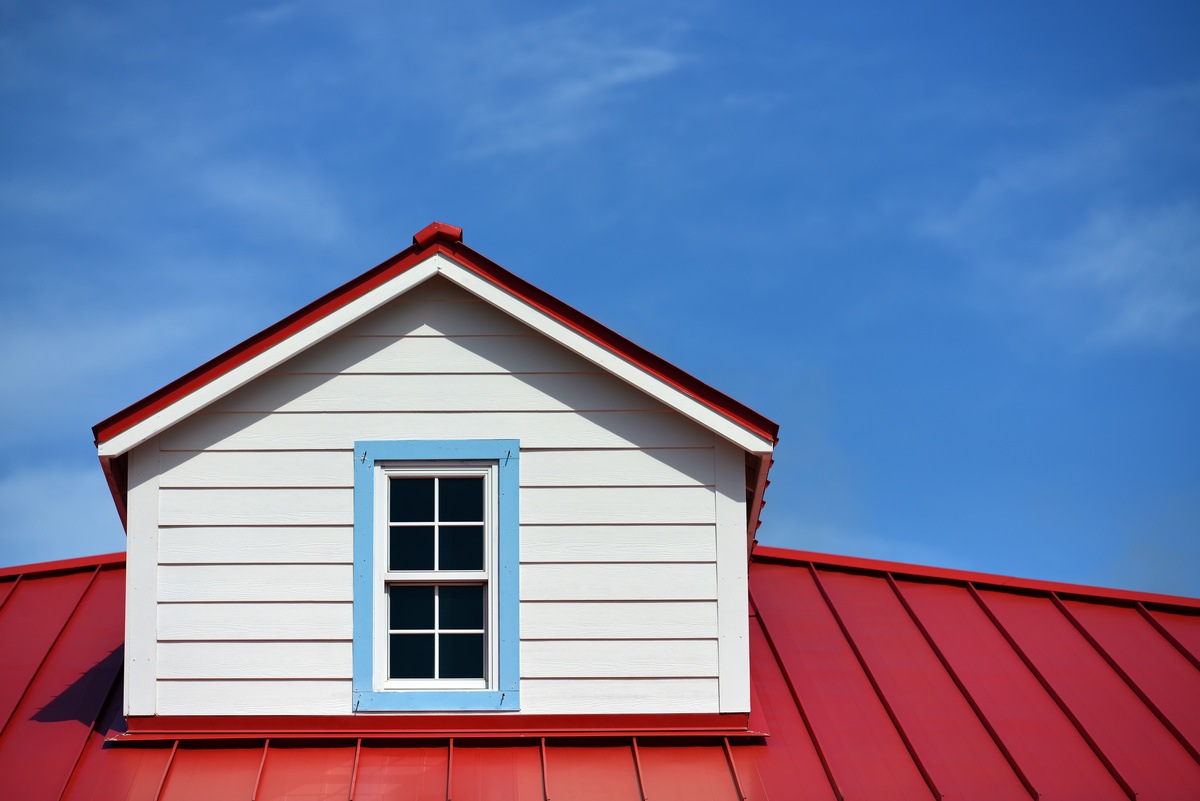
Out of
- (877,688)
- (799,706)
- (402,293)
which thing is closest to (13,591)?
(402,293)

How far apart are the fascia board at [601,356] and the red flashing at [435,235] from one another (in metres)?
0.14

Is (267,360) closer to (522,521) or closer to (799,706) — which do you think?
(522,521)

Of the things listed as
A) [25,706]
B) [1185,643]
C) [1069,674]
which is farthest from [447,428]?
[1185,643]

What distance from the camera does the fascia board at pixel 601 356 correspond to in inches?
303

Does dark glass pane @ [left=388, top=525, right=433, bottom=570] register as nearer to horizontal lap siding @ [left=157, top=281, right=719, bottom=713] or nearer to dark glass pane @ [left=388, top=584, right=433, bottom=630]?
dark glass pane @ [left=388, top=584, right=433, bottom=630]

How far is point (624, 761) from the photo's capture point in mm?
7219

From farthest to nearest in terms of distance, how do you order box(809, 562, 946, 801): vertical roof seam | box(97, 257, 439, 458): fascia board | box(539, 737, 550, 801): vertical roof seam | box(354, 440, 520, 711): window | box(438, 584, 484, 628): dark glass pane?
box(438, 584, 484, 628): dark glass pane
box(97, 257, 439, 458): fascia board
box(354, 440, 520, 711): window
box(809, 562, 946, 801): vertical roof seam
box(539, 737, 550, 801): vertical roof seam

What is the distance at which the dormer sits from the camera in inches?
295

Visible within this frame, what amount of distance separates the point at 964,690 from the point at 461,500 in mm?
4289

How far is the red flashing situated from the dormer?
18 millimetres

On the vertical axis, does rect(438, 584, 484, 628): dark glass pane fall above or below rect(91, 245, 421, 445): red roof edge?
below

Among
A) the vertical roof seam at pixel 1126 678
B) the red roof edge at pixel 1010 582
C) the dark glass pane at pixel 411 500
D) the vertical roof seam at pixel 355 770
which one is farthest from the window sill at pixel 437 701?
the vertical roof seam at pixel 1126 678

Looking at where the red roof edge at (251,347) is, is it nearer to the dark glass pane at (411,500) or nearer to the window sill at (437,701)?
the dark glass pane at (411,500)

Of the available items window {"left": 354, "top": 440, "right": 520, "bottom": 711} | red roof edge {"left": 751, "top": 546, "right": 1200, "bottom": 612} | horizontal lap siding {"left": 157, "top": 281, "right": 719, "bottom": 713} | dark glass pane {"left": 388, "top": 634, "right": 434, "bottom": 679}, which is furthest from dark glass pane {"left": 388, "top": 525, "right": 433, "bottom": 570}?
red roof edge {"left": 751, "top": 546, "right": 1200, "bottom": 612}
